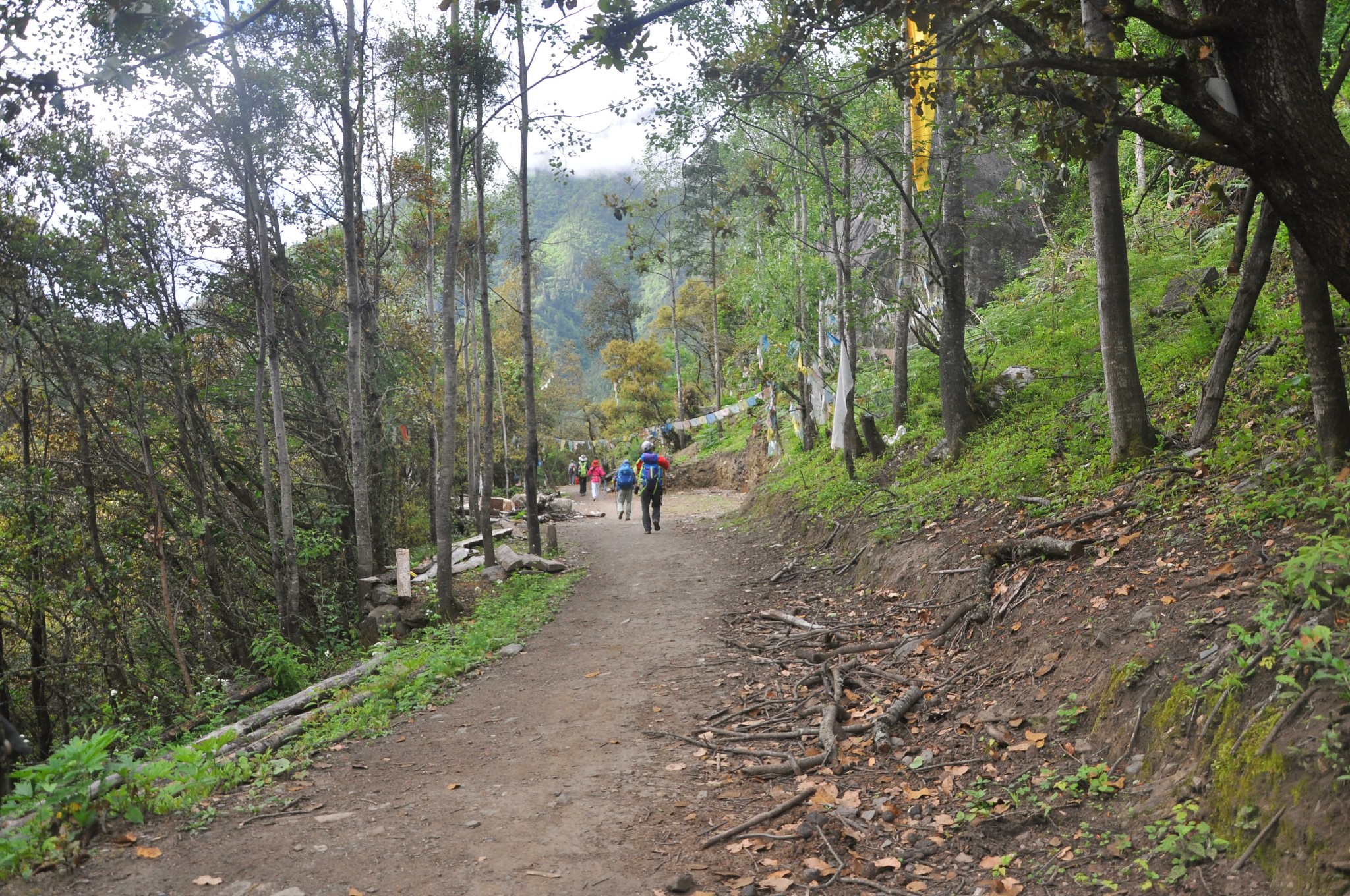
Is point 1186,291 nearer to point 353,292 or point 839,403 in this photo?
point 839,403

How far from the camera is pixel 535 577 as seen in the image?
41.2 feet

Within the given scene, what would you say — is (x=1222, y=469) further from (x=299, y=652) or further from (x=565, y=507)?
(x=565, y=507)

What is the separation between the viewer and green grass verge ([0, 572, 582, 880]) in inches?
154

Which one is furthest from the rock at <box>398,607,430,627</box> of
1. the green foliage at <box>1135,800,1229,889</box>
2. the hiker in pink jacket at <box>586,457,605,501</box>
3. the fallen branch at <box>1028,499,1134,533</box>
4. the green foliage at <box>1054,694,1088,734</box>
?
the hiker in pink jacket at <box>586,457,605,501</box>

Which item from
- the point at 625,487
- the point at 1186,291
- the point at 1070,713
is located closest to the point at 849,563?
the point at 1070,713

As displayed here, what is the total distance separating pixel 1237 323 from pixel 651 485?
41.1 ft

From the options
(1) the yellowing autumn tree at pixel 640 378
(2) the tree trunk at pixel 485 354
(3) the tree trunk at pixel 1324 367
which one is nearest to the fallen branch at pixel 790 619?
(3) the tree trunk at pixel 1324 367

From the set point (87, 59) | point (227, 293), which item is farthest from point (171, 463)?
point (87, 59)

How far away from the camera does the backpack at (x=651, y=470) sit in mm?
16875

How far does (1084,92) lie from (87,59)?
1086cm

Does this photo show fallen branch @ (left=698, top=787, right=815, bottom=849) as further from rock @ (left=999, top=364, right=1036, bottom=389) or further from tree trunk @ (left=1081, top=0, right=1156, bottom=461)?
rock @ (left=999, top=364, right=1036, bottom=389)

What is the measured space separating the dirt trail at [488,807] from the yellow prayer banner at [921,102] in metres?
4.78

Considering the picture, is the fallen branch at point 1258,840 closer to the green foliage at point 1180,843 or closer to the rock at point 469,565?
the green foliage at point 1180,843

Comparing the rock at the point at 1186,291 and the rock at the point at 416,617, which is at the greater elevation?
the rock at the point at 1186,291
